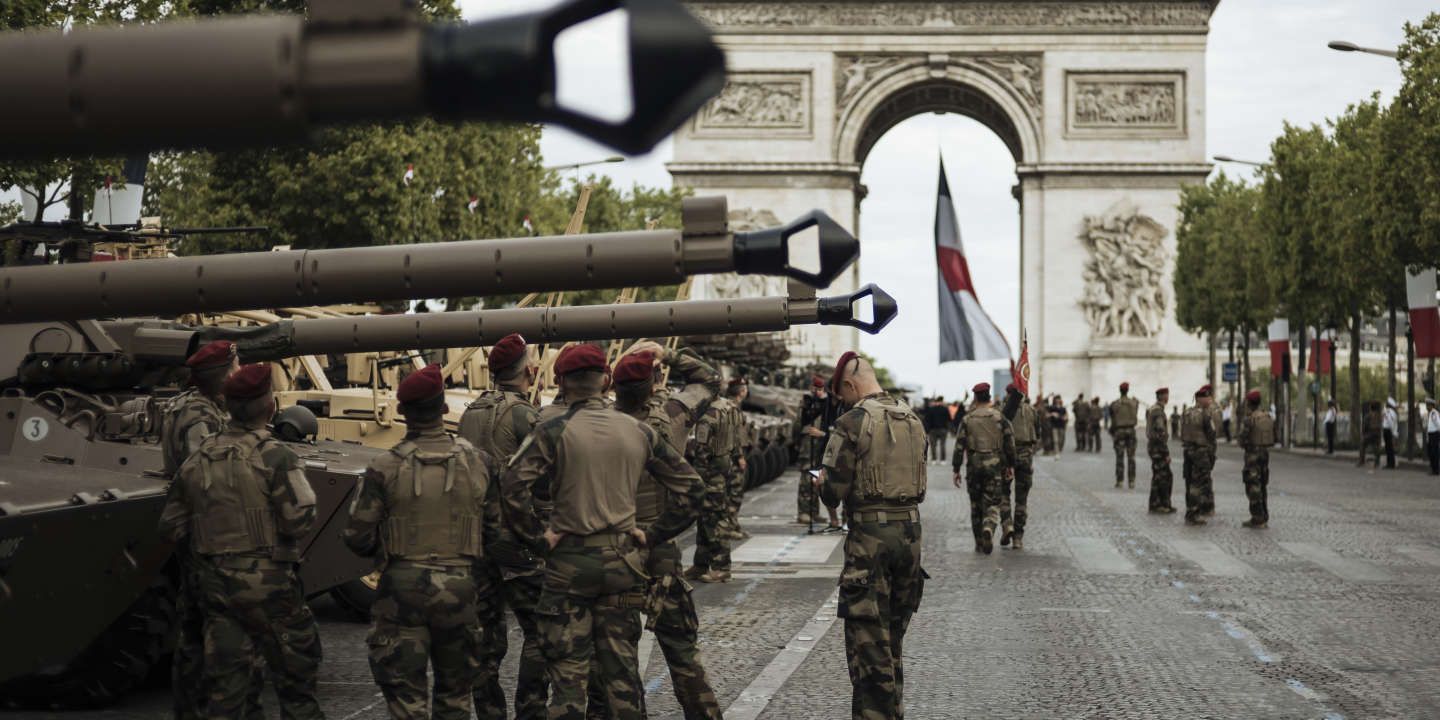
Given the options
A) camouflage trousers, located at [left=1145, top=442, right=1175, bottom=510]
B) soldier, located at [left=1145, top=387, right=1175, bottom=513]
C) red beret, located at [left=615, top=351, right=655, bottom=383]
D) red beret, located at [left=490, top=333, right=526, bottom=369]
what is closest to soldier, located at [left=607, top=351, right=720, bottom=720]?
red beret, located at [left=615, top=351, right=655, bottom=383]

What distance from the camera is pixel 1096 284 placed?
62.2 metres

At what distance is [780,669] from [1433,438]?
1052 inches

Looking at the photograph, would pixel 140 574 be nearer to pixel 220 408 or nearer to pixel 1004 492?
pixel 220 408

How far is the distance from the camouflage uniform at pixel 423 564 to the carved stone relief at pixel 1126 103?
188 feet

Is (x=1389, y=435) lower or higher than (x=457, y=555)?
lower

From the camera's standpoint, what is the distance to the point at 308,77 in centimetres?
275

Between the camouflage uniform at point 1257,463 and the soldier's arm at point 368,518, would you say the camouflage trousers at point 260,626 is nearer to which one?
the soldier's arm at point 368,518

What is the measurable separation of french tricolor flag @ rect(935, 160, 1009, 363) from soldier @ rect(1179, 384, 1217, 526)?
163 inches

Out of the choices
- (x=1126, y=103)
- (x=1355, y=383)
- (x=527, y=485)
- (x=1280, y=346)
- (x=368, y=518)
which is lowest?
(x=368, y=518)

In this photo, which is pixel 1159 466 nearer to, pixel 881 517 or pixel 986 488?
pixel 986 488

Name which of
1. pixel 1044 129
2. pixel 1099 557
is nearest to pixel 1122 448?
pixel 1099 557

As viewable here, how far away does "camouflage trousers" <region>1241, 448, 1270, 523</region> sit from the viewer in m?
21.2

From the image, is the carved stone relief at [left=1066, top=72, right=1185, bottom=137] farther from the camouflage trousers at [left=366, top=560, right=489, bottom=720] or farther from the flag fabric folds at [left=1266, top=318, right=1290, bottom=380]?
the camouflage trousers at [left=366, top=560, right=489, bottom=720]

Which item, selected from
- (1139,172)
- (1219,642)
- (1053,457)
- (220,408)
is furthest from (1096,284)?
(220,408)
